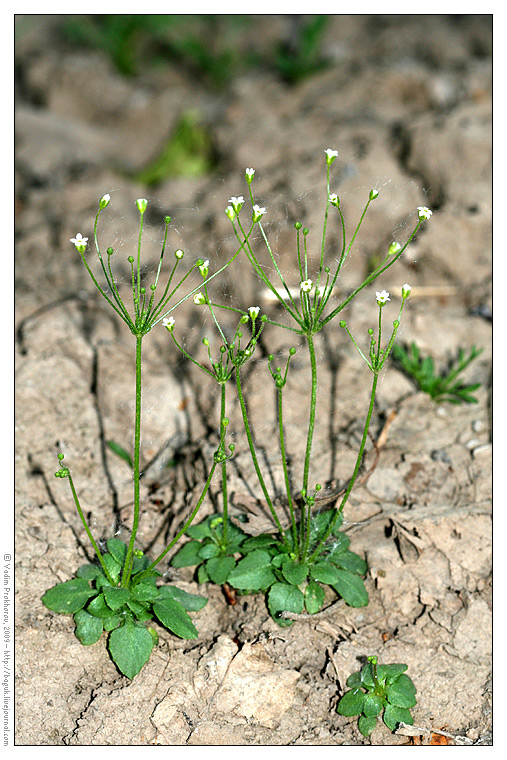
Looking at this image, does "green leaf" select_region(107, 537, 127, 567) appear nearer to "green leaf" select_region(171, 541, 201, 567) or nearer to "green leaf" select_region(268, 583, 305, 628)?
"green leaf" select_region(171, 541, 201, 567)

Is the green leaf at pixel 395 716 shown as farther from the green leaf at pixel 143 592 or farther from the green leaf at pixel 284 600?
the green leaf at pixel 143 592

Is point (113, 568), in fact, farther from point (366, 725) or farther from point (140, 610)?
point (366, 725)

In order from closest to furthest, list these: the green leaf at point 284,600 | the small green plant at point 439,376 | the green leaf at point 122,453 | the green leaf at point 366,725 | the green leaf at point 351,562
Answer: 1. the green leaf at point 366,725
2. the green leaf at point 284,600
3. the green leaf at point 351,562
4. the green leaf at point 122,453
5. the small green plant at point 439,376

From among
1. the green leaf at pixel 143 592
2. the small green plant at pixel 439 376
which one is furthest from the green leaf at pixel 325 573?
the small green plant at pixel 439 376

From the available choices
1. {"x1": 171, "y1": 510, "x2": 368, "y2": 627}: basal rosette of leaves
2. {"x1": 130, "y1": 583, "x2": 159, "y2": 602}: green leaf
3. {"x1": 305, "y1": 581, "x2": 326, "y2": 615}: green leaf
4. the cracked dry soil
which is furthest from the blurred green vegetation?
{"x1": 130, "y1": 583, "x2": 159, "y2": 602}: green leaf

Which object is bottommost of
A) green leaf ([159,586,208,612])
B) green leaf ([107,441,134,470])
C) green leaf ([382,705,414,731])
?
green leaf ([382,705,414,731])

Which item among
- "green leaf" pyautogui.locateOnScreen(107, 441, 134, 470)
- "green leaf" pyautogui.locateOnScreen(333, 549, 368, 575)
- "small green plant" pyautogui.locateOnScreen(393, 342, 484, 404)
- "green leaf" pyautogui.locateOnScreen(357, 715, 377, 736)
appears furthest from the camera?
"small green plant" pyautogui.locateOnScreen(393, 342, 484, 404)
